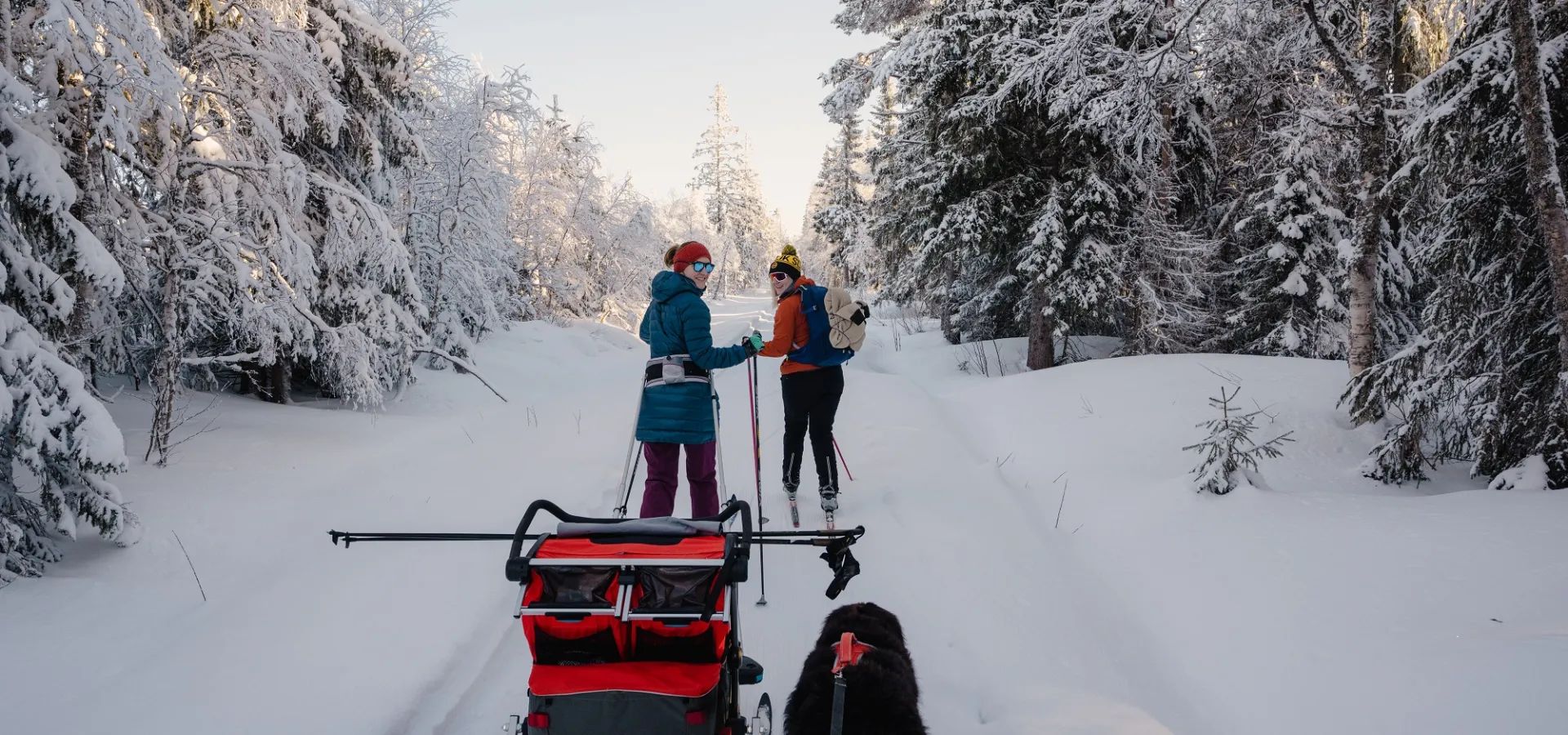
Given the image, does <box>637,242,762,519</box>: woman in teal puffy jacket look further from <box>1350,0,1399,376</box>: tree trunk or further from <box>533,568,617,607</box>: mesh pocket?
<box>1350,0,1399,376</box>: tree trunk

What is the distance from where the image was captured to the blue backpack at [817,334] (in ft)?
18.5

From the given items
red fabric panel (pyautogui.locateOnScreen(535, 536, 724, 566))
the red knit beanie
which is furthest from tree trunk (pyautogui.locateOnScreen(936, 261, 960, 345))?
red fabric panel (pyautogui.locateOnScreen(535, 536, 724, 566))

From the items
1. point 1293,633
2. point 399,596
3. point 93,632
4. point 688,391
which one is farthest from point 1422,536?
point 93,632

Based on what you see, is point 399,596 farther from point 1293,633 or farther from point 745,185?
point 745,185

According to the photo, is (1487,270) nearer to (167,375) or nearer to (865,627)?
(865,627)

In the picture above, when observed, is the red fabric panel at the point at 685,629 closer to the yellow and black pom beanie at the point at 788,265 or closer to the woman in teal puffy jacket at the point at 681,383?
the woman in teal puffy jacket at the point at 681,383

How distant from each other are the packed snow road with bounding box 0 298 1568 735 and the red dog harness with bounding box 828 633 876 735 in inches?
42.3

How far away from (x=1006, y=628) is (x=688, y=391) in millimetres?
2565

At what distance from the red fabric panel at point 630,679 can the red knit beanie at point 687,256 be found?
2.74 metres

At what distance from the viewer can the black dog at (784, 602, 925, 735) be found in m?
2.46

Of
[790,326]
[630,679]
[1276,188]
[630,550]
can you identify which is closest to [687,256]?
[790,326]

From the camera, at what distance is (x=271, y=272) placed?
741cm

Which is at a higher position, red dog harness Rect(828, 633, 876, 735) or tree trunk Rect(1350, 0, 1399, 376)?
tree trunk Rect(1350, 0, 1399, 376)

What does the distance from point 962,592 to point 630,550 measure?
2.98 metres
